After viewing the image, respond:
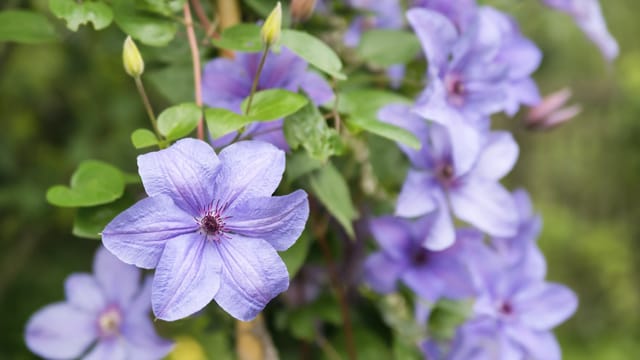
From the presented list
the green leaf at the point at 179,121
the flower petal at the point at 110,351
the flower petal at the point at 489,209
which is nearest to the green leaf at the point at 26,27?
the green leaf at the point at 179,121

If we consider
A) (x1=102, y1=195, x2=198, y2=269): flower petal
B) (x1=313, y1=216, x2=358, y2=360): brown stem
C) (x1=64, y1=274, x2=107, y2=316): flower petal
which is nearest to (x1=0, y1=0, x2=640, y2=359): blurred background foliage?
(x1=313, y1=216, x2=358, y2=360): brown stem

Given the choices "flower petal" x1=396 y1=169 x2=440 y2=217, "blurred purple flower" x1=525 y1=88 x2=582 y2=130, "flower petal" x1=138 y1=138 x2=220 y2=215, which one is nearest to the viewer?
"flower petal" x1=138 y1=138 x2=220 y2=215

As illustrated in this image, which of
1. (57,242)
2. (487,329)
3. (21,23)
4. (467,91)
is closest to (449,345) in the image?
(487,329)

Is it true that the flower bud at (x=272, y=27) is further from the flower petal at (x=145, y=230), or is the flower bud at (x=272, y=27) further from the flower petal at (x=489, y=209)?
the flower petal at (x=489, y=209)

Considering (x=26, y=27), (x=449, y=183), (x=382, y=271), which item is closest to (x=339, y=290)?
(x=382, y=271)

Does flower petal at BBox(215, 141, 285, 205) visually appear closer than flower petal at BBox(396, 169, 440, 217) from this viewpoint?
Yes

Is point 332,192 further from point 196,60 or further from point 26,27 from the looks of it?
point 26,27

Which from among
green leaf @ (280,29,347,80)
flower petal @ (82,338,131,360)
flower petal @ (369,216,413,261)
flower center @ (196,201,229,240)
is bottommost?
flower petal @ (82,338,131,360)

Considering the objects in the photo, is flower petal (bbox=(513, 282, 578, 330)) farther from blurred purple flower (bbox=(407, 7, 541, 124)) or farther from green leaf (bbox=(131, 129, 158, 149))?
green leaf (bbox=(131, 129, 158, 149))

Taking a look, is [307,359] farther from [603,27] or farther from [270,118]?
[603,27]
